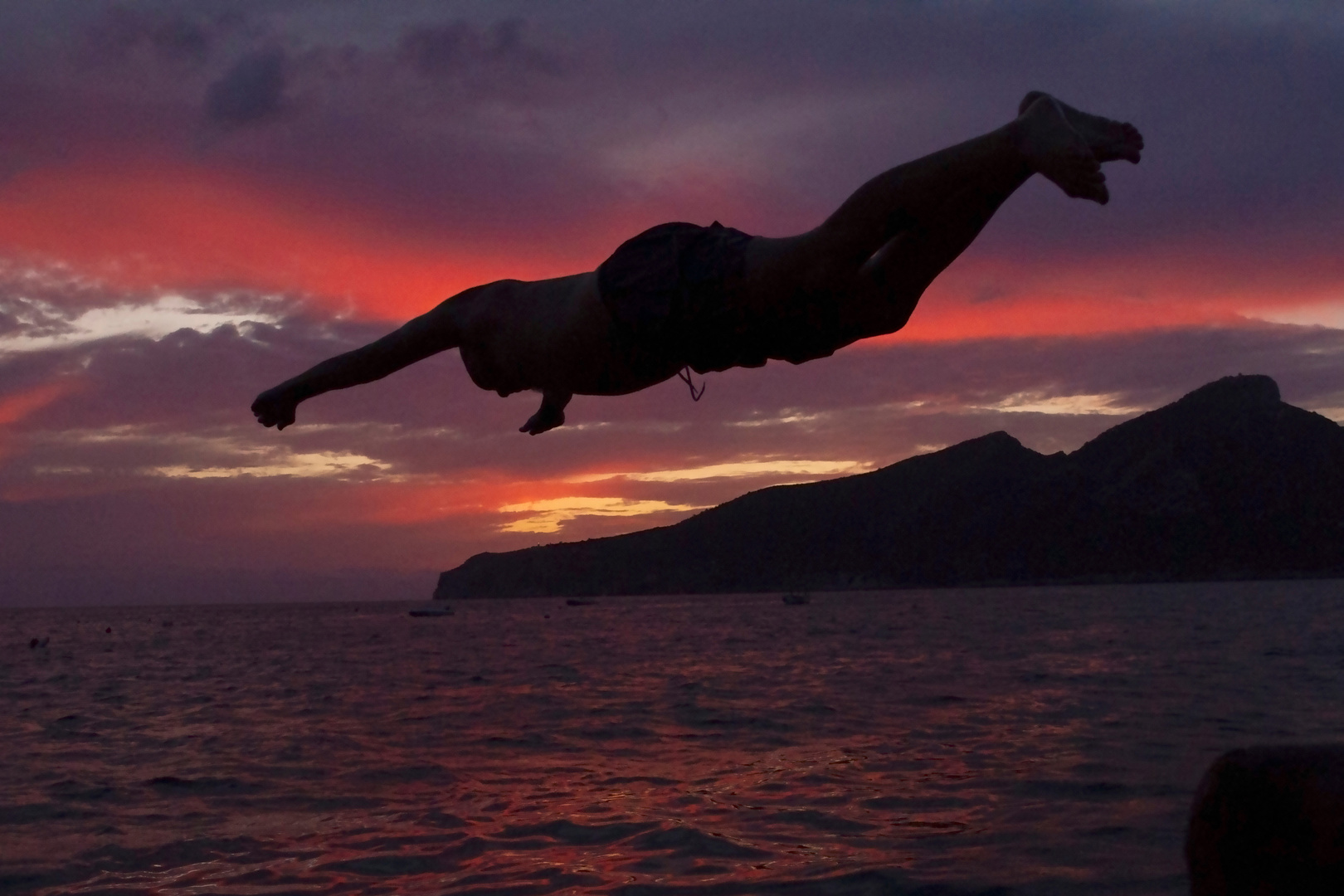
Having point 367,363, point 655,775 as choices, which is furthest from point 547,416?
point 655,775

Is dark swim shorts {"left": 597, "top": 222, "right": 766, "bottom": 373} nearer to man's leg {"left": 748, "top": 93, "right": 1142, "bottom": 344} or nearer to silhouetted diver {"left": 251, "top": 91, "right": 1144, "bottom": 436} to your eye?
silhouetted diver {"left": 251, "top": 91, "right": 1144, "bottom": 436}

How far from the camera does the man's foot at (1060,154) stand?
423cm

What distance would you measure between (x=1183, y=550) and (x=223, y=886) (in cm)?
18943

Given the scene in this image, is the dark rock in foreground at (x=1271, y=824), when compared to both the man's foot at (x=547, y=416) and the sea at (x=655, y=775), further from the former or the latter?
the sea at (x=655, y=775)

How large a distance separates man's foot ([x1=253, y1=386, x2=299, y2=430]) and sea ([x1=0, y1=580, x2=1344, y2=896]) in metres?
5.05

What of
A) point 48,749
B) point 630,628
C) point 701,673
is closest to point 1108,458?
point 630,628

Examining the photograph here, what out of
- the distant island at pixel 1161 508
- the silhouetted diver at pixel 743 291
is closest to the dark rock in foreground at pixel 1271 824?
the silhouetted diver at pixel 743 291

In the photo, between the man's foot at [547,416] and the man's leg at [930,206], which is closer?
the man's leg at [930,206]

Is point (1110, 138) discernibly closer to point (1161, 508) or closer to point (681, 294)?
point (681, 294)

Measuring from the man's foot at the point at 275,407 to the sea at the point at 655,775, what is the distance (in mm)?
5054

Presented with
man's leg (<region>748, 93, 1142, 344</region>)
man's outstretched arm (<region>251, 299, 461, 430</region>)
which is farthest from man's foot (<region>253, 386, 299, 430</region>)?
man's leg (<region>748, 93, 1142, 344</region>)

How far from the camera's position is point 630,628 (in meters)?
70.8

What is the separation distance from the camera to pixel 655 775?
14352 millimetres

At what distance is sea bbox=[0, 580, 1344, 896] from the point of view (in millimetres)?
9961
